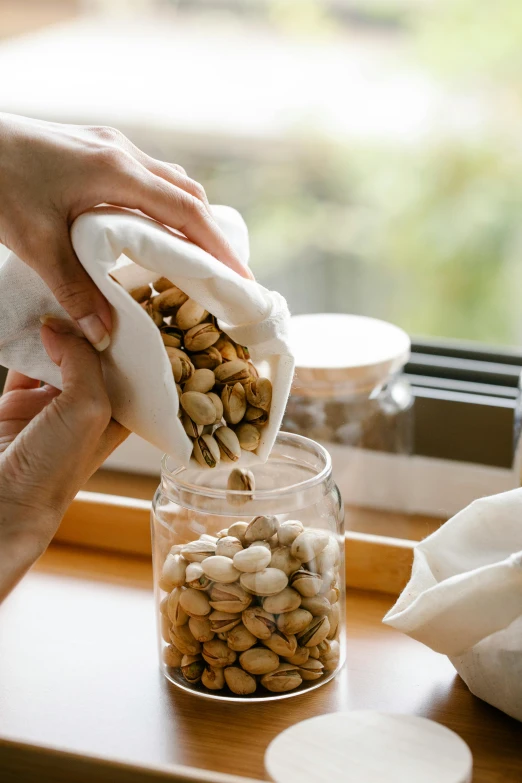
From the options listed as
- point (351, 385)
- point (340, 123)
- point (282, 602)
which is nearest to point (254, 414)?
point (282, 602)

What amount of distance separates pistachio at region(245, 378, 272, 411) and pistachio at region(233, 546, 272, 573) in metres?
0.09

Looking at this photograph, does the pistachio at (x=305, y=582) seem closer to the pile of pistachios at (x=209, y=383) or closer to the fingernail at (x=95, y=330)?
the pile of pistachios at (x=209, y=383)

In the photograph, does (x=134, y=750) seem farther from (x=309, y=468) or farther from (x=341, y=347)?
(x=341, y=347)

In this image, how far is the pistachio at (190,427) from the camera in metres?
0.57

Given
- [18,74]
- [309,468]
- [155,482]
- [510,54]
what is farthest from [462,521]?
[510,54]

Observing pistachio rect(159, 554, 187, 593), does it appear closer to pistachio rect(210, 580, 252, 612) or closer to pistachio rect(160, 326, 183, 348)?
pistachio rect(210, 580, 252, 612)

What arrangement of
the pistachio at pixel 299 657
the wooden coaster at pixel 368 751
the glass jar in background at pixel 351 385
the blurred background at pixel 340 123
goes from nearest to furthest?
the wooden coaster at pixel 368 751, the pistachio at pixel 299 657, the glass jar in background at pixel 351 385, the blurred background at pixel 340 123

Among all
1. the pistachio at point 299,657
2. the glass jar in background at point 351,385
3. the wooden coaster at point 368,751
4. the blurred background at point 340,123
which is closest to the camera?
the wooden coaster at point 368,751

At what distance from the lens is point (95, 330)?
0.55 m

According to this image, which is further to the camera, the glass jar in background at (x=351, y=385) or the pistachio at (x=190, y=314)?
the glass jar in background at (x=351, y=385)

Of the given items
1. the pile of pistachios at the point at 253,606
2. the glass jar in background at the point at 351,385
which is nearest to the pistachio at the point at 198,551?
the pile of pistachios at the point at 253,606

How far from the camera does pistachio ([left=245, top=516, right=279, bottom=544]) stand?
59 centimetres

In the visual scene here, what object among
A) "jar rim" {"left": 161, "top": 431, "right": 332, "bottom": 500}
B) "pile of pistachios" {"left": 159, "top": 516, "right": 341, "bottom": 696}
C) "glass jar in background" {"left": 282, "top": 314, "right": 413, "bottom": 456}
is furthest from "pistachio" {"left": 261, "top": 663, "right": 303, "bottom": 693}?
"glass jar in background" {"left": 282, "top": 314, "right": 413, "bottom": 456}

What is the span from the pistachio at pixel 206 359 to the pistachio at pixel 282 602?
0.46ft
